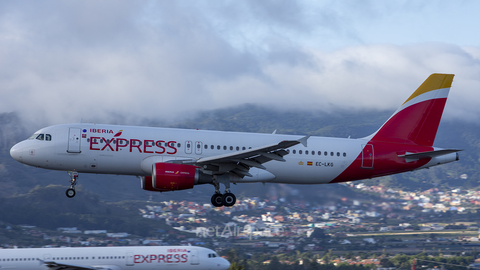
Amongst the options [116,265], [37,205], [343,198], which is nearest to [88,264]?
[116,265]

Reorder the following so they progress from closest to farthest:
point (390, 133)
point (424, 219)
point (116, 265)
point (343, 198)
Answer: point (390, 133), point (116, 265), point (343, 198), point (424, 219)

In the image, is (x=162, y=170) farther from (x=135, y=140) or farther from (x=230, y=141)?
(x=230, y=141)

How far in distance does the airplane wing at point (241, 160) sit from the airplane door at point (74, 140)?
6367 mm

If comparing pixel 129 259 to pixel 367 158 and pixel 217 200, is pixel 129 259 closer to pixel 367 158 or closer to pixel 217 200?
pixel 217 200

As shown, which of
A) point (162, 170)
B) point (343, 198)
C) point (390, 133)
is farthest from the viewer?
point (343, 198)

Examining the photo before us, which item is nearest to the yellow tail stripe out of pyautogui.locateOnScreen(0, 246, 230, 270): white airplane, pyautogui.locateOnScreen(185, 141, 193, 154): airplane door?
pyautogui.locateOnScreen(185, 141, 193, 154): airplane door

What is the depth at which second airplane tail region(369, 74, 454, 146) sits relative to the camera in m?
34.6

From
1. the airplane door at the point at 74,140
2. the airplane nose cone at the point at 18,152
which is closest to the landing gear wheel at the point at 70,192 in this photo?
the airplane door at the point at 74,140

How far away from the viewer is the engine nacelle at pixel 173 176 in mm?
28938

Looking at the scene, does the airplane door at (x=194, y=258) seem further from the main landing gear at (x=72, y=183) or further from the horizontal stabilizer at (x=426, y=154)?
the horizontal stabilizer at (x=426, y=154)

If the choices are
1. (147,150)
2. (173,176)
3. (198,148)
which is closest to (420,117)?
(198,148)

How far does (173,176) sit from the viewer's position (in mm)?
29125

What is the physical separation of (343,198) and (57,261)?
37826 mm

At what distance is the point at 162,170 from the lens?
29047 mm
